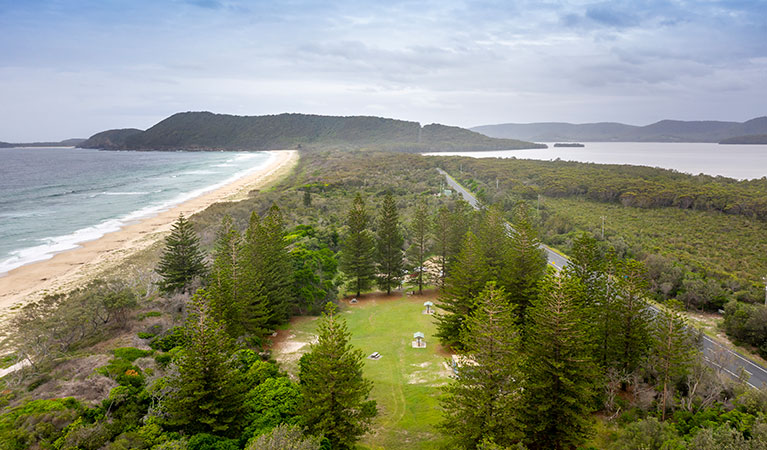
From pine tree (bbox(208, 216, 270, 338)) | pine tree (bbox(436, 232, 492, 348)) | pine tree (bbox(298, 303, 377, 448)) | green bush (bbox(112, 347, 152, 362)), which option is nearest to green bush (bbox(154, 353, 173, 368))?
green bush (bbox(112, 347, 152, 362))

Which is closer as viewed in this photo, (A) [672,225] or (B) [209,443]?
(B) [209,443]

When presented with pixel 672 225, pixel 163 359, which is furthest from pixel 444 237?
pixel 672 225

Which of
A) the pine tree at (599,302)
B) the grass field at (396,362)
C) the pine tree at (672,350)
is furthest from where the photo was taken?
the pine tree at (599,302)

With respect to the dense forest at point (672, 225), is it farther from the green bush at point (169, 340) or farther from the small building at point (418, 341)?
the green bush at point (169, 340)

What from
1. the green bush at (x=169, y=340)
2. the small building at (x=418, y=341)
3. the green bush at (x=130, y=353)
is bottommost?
the small building at (x=418, y=341)

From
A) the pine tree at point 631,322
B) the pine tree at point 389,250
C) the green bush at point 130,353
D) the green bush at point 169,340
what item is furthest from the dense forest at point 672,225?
the green bush at point 130,353

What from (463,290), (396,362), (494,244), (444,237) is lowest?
(396,362)

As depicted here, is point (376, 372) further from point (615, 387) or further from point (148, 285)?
point (148, 285)

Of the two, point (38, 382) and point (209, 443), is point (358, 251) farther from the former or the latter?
point (38, 382)

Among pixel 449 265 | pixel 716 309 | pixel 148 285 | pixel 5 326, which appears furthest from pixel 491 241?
pixel 5 326
